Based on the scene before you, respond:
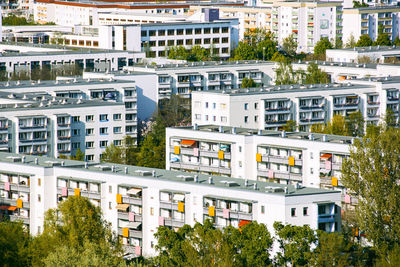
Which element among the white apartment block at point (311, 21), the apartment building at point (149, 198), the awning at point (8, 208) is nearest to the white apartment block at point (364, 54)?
the white apartment block at point (311, 21)

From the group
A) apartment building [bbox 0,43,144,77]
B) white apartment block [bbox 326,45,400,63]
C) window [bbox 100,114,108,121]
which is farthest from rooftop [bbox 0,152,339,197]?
white apartment block [bbox 326,45,400,63]

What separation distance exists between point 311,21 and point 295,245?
69914 millimetres

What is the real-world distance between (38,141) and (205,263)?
22.9 metres

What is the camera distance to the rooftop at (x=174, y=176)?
35.6 metres

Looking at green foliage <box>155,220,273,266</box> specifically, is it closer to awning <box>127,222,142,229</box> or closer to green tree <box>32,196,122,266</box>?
green tree <box>32,196,122,266</box>

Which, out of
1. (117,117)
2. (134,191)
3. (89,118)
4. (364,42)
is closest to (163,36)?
(364,42)

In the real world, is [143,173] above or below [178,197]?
above

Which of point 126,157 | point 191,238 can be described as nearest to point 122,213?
point 191,238

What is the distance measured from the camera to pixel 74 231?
34.1 meters

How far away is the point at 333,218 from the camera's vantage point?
3528 cm

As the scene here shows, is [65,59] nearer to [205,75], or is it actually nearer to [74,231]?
[205,75]

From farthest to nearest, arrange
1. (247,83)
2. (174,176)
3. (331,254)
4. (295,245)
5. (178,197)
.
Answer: (247,83) < (174,176) < (178,197) < (295,245) < (331,254)

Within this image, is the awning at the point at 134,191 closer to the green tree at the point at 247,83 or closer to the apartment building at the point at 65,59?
the green tree at the point at 247,83

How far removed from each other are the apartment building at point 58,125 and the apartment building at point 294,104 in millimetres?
4631
